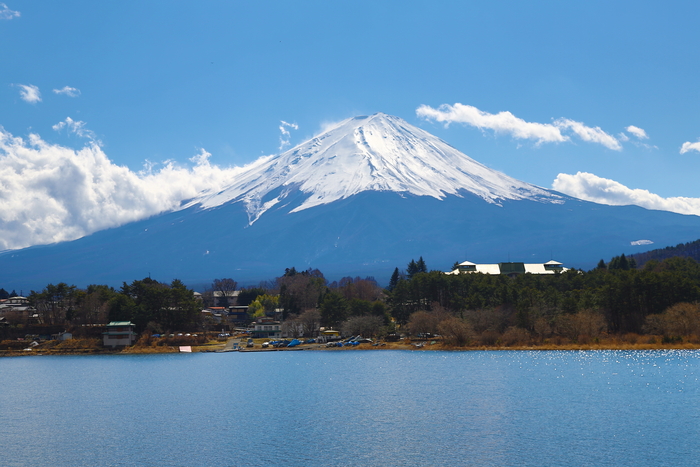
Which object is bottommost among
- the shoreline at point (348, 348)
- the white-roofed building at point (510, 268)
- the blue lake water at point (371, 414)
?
the blue lake water at point (371, 414)

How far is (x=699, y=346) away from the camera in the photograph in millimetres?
63219

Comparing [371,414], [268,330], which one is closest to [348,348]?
[268,330]

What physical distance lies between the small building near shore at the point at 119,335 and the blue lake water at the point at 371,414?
21.4 meters

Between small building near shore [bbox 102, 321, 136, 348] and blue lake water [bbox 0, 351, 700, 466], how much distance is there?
21384mm

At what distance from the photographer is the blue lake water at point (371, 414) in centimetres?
2852

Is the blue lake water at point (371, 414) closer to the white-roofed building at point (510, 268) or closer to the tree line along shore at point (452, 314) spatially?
the tree line along shore at point (452, 314)

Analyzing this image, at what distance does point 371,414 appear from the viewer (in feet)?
120

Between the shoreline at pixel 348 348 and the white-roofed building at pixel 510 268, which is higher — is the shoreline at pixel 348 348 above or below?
below

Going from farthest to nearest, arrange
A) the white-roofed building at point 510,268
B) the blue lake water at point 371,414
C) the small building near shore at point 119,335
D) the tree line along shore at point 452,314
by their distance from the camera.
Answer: the white-roofed building at point 510,268 < the small building near shore at point 119,335 < the tree line along shore at point 452,314 < the blue lake water at point 371,414

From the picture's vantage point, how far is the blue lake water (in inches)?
1123

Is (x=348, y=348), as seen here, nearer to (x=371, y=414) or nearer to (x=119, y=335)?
(x=119, y=335)

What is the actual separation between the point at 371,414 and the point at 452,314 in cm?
4967

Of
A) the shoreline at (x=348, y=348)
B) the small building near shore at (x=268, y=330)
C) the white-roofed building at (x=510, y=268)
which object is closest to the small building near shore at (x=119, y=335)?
the shoreline at (x=348, y=348)

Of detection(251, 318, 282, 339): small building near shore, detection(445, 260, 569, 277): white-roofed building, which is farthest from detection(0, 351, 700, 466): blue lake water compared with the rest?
detection(445, 260, 569, 277): white-roofed building
